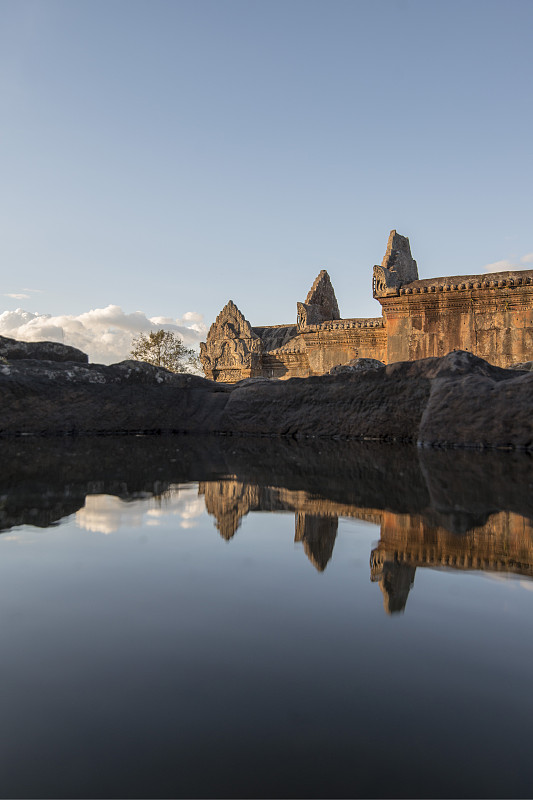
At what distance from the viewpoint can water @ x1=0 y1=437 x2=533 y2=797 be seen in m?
0.63

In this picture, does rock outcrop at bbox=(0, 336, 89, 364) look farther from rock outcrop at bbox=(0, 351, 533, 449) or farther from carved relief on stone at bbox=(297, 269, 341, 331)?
carved relief on stone at bbox=(297, 269, 341, 331)

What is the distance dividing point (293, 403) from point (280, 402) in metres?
0.17

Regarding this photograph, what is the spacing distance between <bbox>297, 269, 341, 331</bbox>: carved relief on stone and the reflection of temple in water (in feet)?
51.4

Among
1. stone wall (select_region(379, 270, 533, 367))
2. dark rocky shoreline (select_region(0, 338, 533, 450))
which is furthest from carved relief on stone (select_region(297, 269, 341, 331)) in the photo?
dark rocky shoreline (select_region(0, 338, 533, 450))

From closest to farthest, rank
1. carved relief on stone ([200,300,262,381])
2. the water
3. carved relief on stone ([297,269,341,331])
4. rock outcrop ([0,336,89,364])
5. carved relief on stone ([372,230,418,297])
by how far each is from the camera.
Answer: the water → rock outcrop ([0,336,89,364]) → carved relief on stone ([372,230,418,297]) → carved relief on stone ([297,269,341,331]) → carved relief on stone ([200,300,262,381])

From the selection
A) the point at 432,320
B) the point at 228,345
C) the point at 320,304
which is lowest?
the point at 432,320

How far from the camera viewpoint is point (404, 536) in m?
1.69

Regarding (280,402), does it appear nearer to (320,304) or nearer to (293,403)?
(293,403)

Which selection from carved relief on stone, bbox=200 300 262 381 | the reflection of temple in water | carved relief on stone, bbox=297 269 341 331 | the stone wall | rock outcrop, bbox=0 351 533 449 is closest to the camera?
the reflection of temple in water

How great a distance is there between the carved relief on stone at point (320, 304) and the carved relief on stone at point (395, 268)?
553 centimetres

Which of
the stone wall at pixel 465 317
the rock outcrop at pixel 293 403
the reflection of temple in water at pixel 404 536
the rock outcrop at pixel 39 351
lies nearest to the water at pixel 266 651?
the reflection of temple in water at pixel 404 536

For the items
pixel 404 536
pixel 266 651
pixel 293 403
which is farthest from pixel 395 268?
pixel 266 651

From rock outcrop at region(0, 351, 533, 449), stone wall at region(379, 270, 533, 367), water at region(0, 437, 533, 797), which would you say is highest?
stone wall at region(379, 270, 533, 367)

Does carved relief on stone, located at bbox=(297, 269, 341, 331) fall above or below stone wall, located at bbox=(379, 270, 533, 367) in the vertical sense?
above
